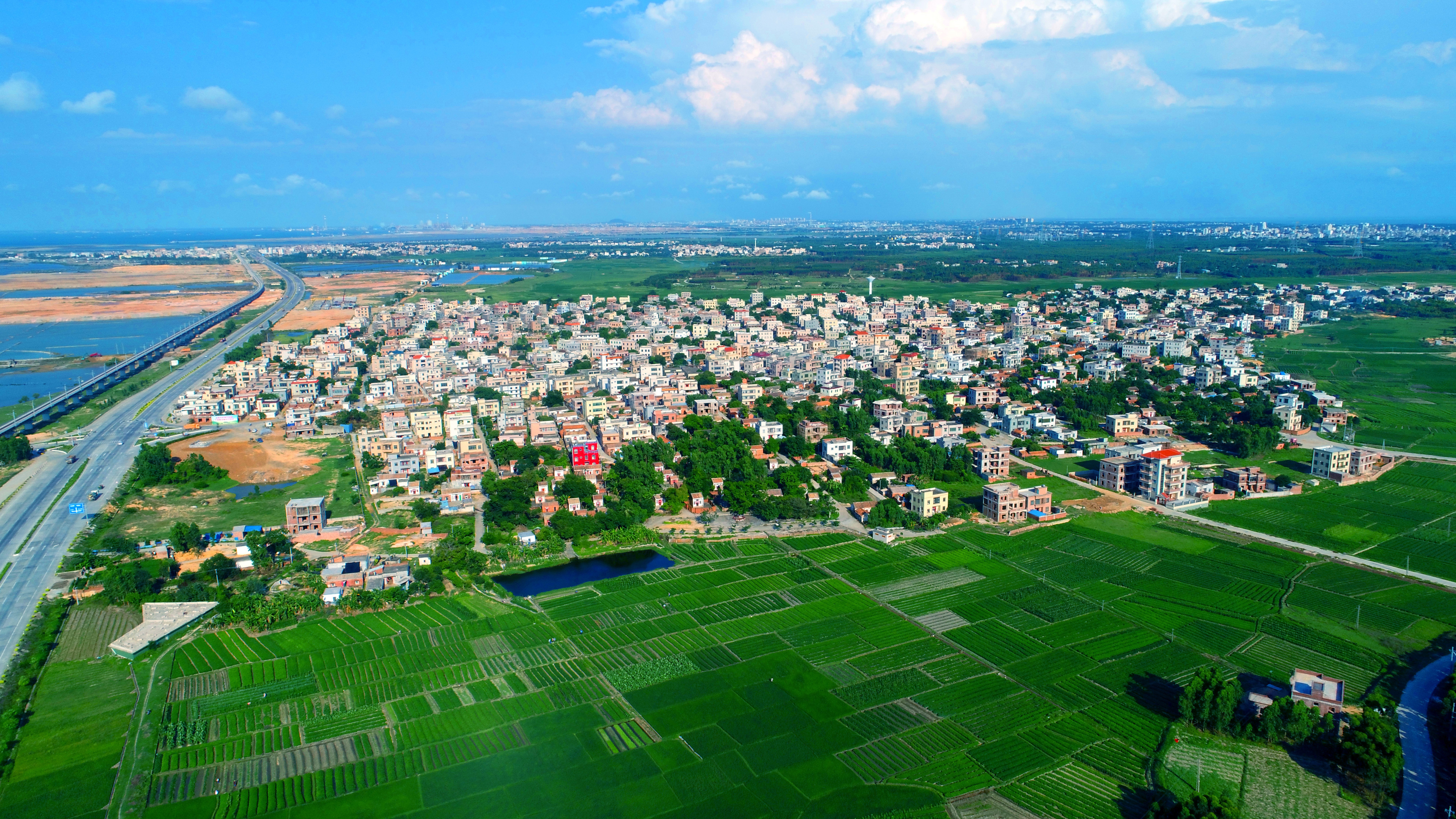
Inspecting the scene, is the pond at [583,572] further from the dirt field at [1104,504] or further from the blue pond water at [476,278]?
the blue pond water at [476,278]

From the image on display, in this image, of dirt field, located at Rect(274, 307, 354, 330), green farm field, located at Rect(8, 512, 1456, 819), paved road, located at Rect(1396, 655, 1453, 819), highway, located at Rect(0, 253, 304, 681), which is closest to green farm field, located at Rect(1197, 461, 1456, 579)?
green farm field, located at Rect(8, 512, 1456, 819)

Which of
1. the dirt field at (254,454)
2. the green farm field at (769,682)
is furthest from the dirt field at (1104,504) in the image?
the dirt field at (254,454)

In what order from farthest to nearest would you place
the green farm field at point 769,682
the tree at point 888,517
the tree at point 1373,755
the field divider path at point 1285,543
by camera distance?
1. the tree at point 888,517
2. the field divider path at point 1285,543
3. the green farm field at point 769,682
4. the tree at point 1373,755

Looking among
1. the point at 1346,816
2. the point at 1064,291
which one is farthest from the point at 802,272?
the point at 1346,816

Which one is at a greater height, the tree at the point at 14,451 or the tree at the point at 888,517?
the tree at the point at 14,451

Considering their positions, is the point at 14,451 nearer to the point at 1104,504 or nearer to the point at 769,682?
the point at 769,682

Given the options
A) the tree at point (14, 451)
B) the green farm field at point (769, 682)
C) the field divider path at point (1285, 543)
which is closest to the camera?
the green farm field at point (769, 682)

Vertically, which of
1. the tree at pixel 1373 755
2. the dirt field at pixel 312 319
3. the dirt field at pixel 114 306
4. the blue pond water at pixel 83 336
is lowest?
the tree at pixel 1373 755
